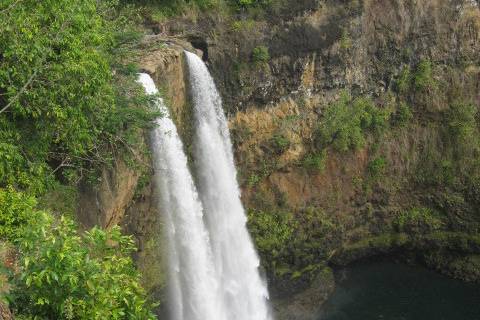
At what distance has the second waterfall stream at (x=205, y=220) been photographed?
11703 mm

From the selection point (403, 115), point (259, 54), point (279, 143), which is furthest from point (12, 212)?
point (403, 115)

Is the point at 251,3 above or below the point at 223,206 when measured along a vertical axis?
above

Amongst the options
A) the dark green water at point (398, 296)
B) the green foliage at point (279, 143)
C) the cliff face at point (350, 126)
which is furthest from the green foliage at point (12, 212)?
the dark green water at point (398, 296)

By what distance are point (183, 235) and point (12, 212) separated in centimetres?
606

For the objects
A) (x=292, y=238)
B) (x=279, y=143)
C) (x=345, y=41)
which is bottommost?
(x=292, y=238)

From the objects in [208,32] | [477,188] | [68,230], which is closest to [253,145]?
[208,32]

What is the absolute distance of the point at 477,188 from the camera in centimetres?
1911

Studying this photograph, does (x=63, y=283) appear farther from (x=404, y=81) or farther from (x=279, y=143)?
(x=404, y=81)

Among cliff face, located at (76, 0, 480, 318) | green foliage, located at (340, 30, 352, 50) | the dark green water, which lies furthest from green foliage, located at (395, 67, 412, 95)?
the dark green water

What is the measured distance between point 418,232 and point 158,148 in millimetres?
12471

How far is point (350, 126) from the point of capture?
59.6 ft

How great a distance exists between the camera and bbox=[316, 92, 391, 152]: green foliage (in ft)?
58.0

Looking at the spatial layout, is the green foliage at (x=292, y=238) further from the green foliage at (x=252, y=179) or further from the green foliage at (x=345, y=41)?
the green foliage at (x=345, y=41)

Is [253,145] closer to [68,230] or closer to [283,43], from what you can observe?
[283,43]
